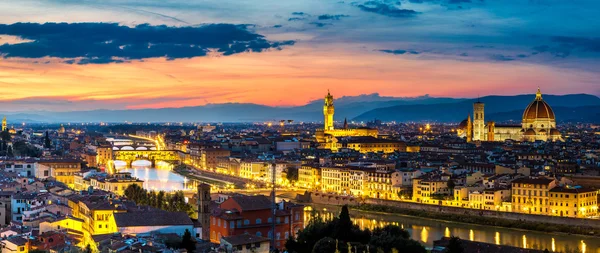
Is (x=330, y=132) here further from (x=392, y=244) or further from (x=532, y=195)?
(x=392, y=244)

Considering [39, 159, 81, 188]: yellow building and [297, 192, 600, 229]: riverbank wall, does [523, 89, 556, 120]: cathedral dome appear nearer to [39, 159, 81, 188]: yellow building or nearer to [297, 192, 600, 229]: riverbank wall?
[297, 192, 600, 229]: riverbank wall

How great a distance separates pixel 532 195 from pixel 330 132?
38593mm

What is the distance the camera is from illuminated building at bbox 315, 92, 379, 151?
53.3 meters

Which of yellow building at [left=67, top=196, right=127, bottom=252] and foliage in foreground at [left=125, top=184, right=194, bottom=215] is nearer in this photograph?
yellow building at [left=67, top=196, right=127, bottom=252]

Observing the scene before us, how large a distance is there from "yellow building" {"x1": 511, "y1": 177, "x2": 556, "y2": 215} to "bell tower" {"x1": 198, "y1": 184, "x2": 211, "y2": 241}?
9980mm

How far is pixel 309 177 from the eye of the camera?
106 feet

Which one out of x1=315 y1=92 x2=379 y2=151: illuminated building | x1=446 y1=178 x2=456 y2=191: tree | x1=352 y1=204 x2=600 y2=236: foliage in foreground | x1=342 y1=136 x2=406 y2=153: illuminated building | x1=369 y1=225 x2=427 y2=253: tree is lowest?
x1=352 y1=204 x2=600 y2=236: foliage in foreground

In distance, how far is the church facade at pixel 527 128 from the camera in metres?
51.5

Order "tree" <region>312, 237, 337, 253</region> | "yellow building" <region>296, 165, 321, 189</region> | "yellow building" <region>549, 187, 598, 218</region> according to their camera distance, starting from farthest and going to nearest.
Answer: "yellow building" <region>296, 165, 321, 189</region> < "yellow building" <region>549, 187, 598, 218</region> < "tree" <region>312, 237, 337, 253</region>

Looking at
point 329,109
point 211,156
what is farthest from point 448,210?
point 329,109

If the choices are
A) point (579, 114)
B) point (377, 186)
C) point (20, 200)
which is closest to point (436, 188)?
point (377, 186)

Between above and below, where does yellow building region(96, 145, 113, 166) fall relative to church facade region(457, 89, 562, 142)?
below

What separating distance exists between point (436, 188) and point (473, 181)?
1.23 metres

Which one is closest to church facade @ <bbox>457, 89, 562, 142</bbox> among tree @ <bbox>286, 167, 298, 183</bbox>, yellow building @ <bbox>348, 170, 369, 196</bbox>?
tree @ <bbox>286, 167, 298, 183</bbox>
